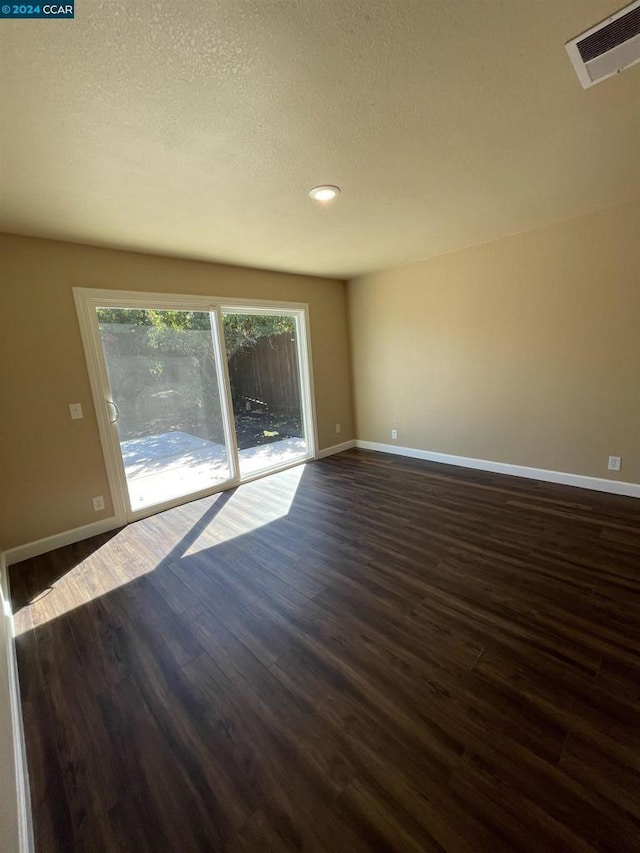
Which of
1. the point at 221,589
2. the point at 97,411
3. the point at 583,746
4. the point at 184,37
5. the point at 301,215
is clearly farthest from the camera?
the point at 97,411

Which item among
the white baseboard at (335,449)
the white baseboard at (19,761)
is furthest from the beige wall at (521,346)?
the white baseboard at (19,761)

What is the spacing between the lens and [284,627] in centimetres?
194

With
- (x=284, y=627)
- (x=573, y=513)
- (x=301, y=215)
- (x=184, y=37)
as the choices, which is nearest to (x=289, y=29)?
(x=184, y=37)

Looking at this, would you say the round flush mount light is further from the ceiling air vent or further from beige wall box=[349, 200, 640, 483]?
beige wall box=[349, 200, 640, 483]

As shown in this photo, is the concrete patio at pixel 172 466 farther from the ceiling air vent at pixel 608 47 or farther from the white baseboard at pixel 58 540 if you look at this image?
the ceiling air vent at pixel 608 47

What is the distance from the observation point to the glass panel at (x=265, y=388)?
4156 millimetres

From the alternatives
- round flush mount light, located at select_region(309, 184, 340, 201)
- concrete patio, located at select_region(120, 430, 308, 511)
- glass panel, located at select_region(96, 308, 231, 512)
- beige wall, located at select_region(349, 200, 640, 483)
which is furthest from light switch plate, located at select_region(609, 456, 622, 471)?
glass panel, located at select_region(96, 308, 231, 512)

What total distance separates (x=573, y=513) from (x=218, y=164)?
3.68 metres

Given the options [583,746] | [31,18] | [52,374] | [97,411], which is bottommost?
[583,746]

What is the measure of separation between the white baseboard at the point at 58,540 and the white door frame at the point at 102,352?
12cm

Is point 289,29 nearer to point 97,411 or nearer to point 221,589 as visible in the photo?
point 221,589

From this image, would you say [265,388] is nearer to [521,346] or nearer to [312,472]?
[312,472]

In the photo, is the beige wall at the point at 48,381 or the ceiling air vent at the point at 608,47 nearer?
the ceiling air vent at the point at 608,47

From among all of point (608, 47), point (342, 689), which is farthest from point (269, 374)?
point (608, 47)
